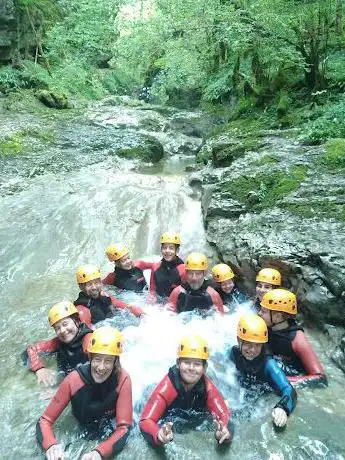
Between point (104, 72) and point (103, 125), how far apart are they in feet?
37.5

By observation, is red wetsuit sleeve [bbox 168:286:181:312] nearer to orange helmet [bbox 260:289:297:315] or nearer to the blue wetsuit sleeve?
orange helmet [bbox 260:289:297:315]

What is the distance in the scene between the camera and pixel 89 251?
8359 mm

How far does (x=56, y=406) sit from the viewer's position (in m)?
3.74

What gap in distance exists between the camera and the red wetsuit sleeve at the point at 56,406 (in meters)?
3.67

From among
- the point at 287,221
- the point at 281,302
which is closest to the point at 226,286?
the point at 287,221

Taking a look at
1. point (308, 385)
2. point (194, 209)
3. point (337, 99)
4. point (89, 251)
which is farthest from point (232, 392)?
point (337, 99)

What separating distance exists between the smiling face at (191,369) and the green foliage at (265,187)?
421cm

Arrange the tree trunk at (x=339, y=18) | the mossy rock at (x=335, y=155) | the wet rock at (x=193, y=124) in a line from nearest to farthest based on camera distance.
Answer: the mossy rock at (x=335, y=155) < the tree trunk at (x=339, y=18) < the wet rock at (x=193, y=124)

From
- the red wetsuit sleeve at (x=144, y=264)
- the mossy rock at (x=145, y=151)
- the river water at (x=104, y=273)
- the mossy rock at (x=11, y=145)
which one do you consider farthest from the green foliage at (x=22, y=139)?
the red wetsuit sleeve at (x=144, y=264)

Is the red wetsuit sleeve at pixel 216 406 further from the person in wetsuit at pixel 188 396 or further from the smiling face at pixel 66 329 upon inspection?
the smiling face at pixel 66 329

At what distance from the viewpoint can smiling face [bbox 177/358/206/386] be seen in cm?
387

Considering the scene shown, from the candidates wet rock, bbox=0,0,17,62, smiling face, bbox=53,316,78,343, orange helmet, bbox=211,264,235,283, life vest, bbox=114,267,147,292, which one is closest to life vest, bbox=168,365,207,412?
smiling face, bbox=53,316,78,343

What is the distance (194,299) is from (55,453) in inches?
122

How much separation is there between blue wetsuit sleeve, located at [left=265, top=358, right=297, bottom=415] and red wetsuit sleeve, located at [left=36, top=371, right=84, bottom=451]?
184 centimetres
